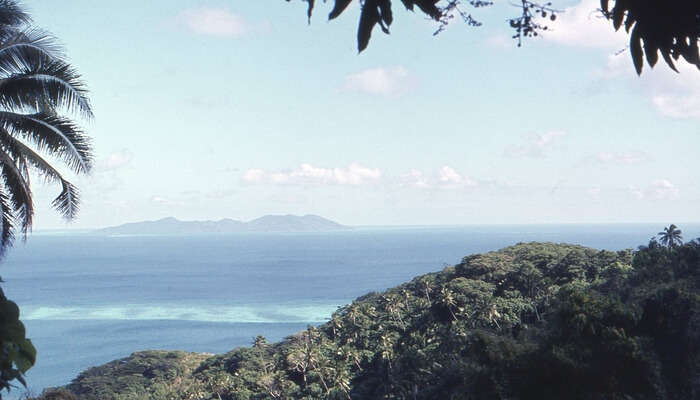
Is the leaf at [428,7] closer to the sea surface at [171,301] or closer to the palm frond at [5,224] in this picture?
the palm frond at [5,224]

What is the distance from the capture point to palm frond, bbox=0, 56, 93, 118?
28.5ft

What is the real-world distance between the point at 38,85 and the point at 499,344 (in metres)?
21.7

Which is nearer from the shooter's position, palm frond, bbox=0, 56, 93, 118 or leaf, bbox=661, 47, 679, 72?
leaf, bbox=661, 47, 679, 72

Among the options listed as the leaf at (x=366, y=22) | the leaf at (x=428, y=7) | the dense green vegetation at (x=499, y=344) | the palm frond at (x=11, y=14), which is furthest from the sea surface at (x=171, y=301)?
the leaf at (x=428, y=7)

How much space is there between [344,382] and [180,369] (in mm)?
27075

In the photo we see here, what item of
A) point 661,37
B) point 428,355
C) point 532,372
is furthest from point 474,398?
point 661,37

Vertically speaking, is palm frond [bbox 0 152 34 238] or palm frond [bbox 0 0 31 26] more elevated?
palm frond [bbox 0 0 31 26]

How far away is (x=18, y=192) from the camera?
9.01 metres

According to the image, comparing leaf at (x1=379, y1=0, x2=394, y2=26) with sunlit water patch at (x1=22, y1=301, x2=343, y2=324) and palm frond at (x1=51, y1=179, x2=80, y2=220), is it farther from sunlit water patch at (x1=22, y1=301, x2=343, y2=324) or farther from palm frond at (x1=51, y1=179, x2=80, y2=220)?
sunlit water patch at (x1=22, y1=301, x2=343, y2=324)

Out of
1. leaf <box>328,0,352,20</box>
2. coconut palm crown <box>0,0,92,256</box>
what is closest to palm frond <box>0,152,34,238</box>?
coconut palm crown <box>0,0,92,256</box>

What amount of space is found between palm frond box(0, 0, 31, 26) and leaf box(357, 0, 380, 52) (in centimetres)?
860

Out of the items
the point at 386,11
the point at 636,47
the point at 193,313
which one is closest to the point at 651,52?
the point at 636,47

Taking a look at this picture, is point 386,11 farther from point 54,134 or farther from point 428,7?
point 54,134

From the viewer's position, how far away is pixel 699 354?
944 inches
